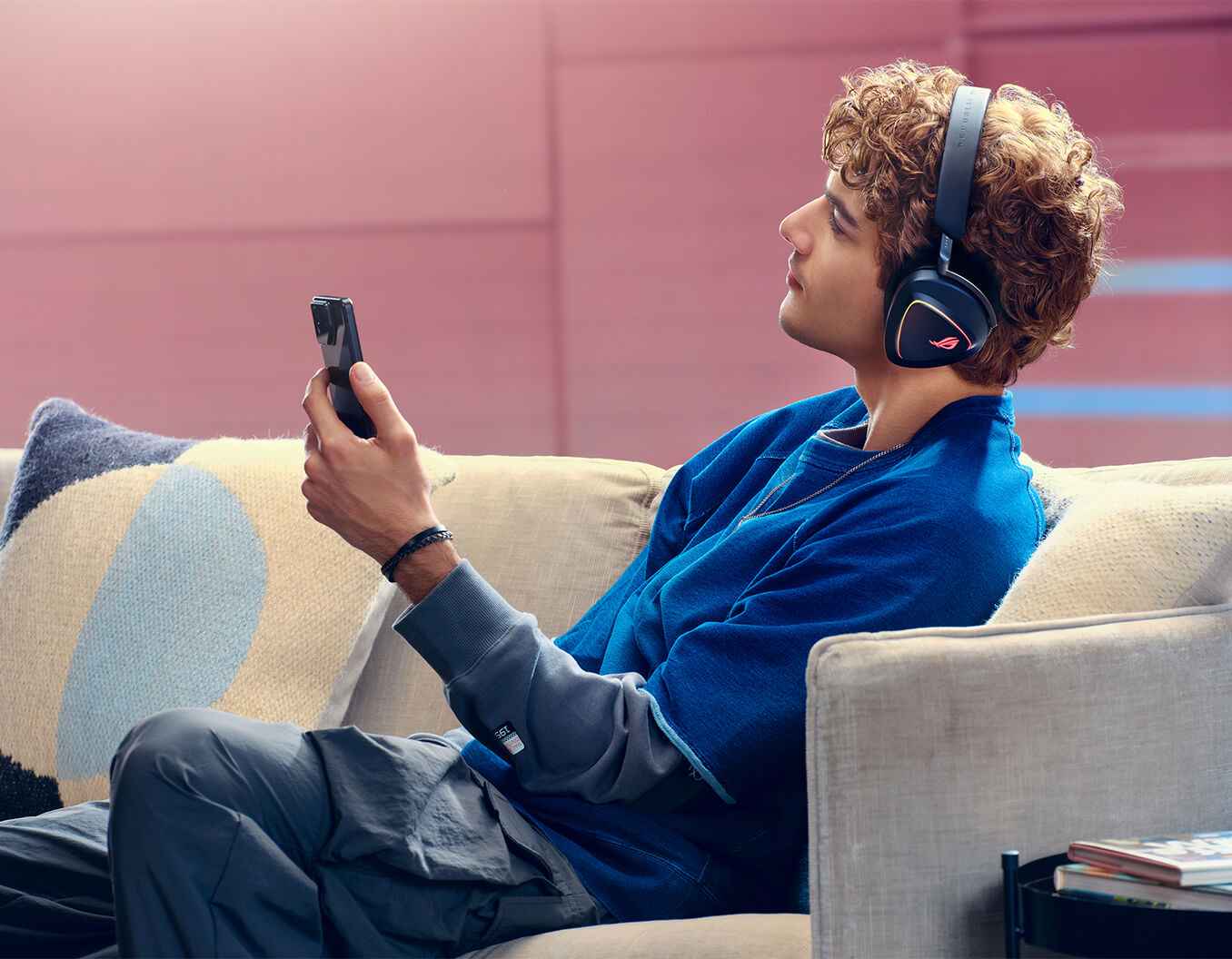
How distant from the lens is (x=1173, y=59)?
85.8 inches

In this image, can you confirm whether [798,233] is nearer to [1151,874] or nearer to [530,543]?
[530,543]

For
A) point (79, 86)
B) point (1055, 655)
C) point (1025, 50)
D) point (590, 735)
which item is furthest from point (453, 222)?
point (1055, 655)

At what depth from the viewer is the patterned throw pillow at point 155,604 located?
1.55m

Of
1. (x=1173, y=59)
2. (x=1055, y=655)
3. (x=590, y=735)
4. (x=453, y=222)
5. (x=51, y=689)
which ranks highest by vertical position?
(x=1173, y=59)

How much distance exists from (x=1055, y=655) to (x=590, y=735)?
41 centimetres

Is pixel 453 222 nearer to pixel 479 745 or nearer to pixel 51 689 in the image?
pixel 51 689

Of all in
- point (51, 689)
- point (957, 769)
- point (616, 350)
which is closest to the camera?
point (957, 769)

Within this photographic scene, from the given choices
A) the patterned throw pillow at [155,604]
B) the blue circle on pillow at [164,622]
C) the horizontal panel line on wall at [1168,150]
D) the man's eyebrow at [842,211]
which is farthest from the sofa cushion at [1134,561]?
the horizontal panel line on wall at [1168,150]

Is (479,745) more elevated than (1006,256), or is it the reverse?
(1006,256)

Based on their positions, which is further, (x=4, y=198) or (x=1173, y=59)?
(x=4, y=198)

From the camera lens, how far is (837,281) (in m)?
1.30

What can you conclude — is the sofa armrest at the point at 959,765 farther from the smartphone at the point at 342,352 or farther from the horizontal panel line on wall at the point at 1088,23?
the horizontal panel line on wall at the point at 1088,23

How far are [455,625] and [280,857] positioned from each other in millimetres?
248

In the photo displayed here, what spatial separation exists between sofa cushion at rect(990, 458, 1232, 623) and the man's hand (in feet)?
1.80
